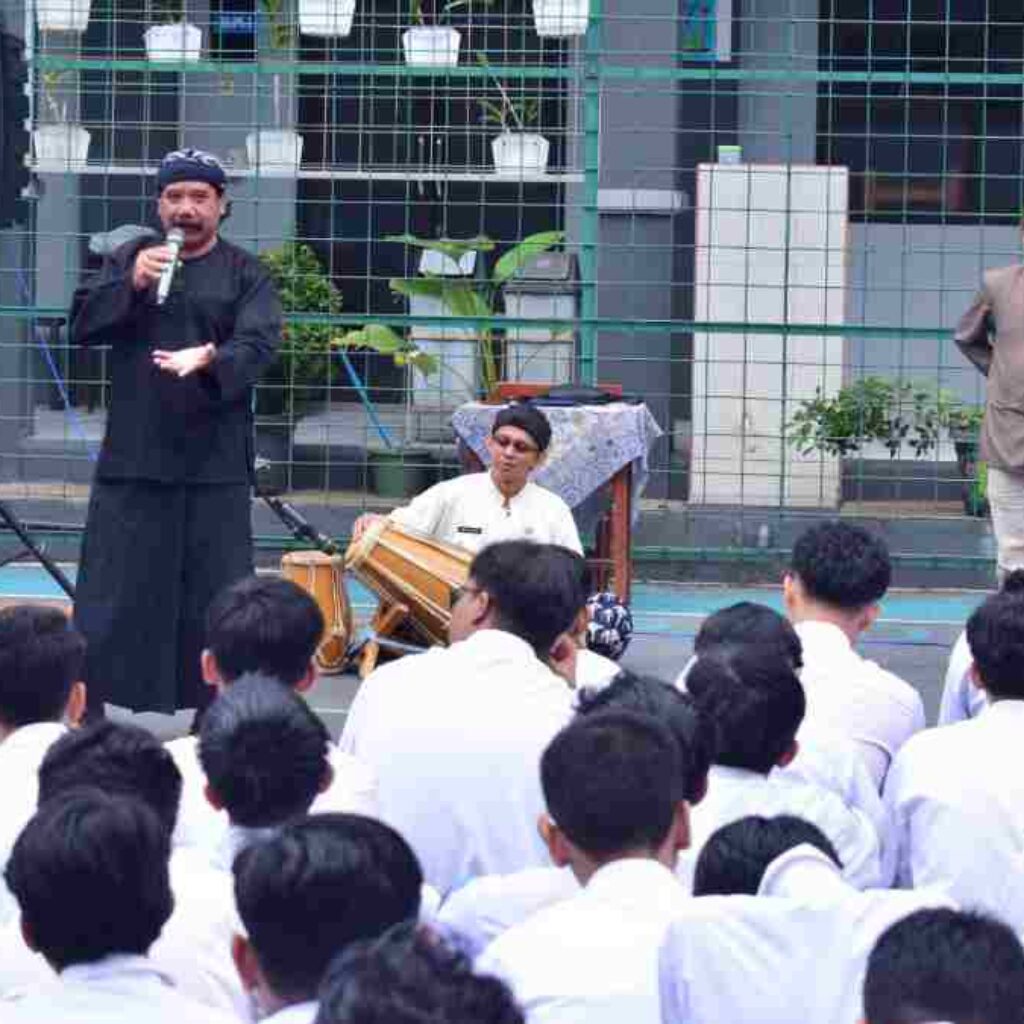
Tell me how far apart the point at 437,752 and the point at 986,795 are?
102 centimetres

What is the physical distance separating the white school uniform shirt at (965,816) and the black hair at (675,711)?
0.41 m

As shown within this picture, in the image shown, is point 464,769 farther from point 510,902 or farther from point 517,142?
point 517,142

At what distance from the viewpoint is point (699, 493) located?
11.5 metres

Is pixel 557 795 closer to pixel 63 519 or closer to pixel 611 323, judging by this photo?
pixel 611 323

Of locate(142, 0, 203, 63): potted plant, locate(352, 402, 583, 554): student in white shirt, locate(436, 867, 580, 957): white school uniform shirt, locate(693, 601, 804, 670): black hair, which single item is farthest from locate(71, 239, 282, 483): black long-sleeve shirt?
locate(142, 0, 203, 63): potted plant

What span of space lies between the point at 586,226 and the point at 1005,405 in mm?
2851

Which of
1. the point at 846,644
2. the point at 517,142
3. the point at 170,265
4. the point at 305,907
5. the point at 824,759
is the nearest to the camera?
the point at 305,907

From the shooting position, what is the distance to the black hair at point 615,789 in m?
3.64

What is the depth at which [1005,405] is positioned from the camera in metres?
8.95

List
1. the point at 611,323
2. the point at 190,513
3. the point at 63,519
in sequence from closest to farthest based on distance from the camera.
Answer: the point at 190,513 < the point at 611,323 < the point at 63,519

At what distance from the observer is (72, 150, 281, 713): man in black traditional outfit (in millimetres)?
7414

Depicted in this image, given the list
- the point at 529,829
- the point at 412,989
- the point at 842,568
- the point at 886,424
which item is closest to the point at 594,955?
the point at 412,989

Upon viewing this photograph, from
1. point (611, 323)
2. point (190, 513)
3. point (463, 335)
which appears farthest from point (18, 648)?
point (463, 335)

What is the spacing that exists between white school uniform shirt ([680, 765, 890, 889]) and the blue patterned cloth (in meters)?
5.18
